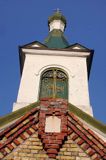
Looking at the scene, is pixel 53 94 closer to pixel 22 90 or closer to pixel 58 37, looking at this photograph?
pixel 22 90

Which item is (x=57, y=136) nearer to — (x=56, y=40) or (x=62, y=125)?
(x=62, y=125)

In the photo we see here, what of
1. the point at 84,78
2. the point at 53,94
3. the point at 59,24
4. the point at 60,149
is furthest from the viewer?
the point at 59,24

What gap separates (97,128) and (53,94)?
21.8 feet

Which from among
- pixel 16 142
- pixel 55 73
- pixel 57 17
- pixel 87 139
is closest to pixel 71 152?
pixel 87 139

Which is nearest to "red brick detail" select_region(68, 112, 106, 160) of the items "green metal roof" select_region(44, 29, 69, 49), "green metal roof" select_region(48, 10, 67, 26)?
"green metal roof" select_region(44, 29, 69, 49)

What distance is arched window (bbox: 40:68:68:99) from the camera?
15125mm

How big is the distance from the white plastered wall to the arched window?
22 centimetres

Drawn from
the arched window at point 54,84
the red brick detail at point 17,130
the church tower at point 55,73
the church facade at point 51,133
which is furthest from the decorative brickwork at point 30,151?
the arched window at point 54,84

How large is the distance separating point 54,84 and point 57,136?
880 centimetres

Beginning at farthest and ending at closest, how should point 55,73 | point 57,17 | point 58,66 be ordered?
point 57,17, point 58,66, point 55,73

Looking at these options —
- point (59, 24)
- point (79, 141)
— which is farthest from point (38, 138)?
point (59, 24)

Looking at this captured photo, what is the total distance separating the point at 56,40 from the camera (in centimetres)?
2039

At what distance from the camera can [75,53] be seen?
17.5 metres

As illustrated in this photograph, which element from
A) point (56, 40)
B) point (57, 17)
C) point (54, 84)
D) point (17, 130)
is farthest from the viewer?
point (57, 17)
